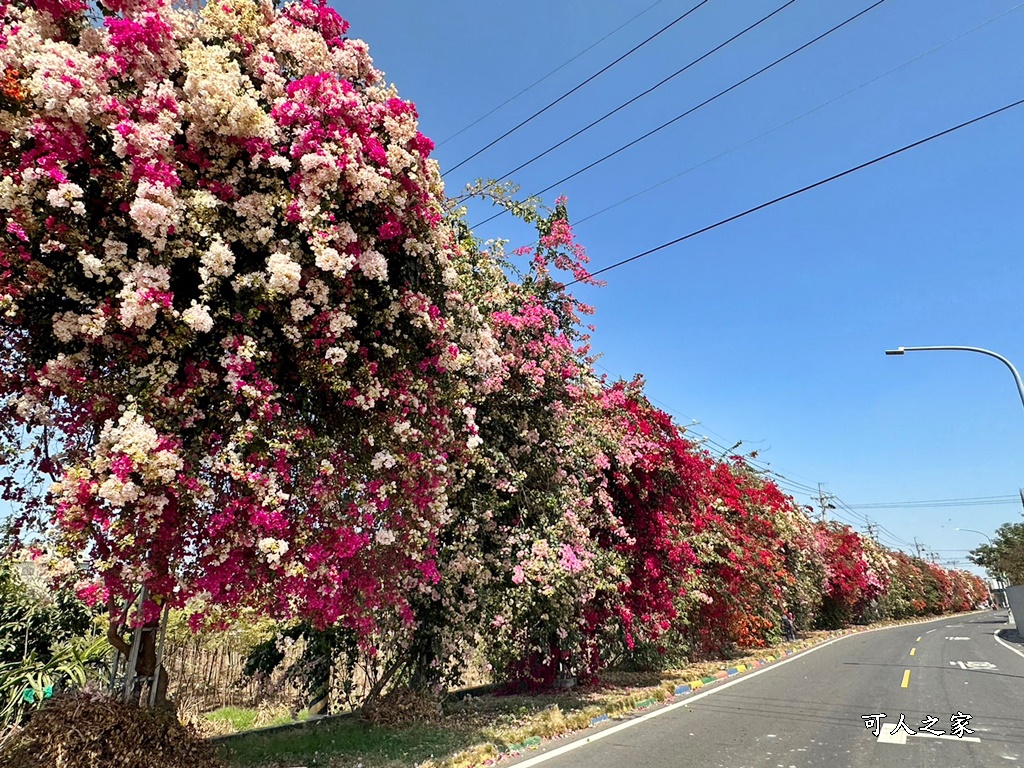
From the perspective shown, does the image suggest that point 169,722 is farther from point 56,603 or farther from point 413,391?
point 56,603

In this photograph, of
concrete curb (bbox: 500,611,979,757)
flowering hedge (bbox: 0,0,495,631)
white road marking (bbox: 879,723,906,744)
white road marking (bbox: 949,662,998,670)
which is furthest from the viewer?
white road marking (bbox: 949,662,998,670)

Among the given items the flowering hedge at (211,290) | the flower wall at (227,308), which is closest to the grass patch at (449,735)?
the flower wall at (227,308)

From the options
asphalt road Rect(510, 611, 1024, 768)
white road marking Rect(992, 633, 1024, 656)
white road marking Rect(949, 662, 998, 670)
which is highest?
asphalt road Rect(510, 611, 1024, 768)

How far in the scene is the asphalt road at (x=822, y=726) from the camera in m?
6.78

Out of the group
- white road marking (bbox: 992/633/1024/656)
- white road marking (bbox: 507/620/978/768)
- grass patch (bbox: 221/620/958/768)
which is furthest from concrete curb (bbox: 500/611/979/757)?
white road marking (bbox: 992/633/1024/656)

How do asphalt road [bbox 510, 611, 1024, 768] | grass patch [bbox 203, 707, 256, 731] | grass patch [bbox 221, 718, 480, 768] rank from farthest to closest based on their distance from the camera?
grass patch [bbox 203, 707, 256, 731], asphalt road [bbox 510, 611, 1024, 768], grass patch [bbox 221, 718, 480, 768]

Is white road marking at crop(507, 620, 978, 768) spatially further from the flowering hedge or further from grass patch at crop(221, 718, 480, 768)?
the flowering hedge

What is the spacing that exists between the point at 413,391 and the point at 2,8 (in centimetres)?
460

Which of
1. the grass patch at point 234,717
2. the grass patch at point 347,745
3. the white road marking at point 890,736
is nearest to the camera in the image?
the grass patch at point 347,745

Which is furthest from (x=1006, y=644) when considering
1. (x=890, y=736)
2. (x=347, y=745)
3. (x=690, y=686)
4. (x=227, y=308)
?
(x=227, y=308)

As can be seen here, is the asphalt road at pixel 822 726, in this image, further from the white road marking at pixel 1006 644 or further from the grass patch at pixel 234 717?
the white road marking at pixel 1006 644

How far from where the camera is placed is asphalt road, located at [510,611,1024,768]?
22.2 feet

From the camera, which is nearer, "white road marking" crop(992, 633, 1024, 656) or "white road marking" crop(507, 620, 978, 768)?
"white road marking" crop(507, 620, 978, 768)

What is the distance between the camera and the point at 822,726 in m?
8.48
